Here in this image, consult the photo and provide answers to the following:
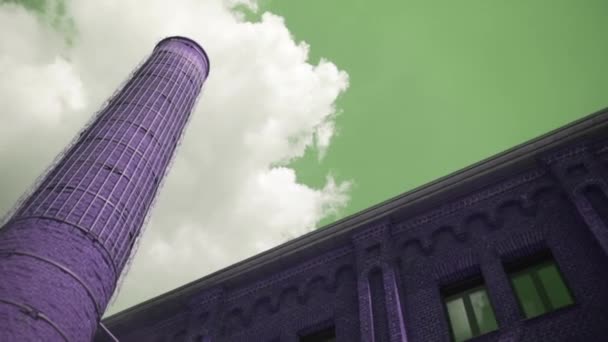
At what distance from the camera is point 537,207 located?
1272 cm

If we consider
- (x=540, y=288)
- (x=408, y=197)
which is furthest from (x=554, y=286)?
(x=408, y=197)

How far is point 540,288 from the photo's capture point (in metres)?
11.6

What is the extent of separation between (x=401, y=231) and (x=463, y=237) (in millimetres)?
1687

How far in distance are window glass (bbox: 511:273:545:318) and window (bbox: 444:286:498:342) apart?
0.62m

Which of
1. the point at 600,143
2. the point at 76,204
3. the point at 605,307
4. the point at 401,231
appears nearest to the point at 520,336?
the point at 605,307

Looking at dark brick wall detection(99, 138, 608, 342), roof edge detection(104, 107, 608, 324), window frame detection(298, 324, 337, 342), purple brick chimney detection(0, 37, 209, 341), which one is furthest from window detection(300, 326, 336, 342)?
purple brick chimney detection(0, 37, 209, 341)

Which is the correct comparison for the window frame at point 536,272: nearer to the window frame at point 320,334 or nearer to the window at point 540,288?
the window at point 540,288

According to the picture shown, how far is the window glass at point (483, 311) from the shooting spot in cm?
1143

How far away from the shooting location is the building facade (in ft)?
36.6

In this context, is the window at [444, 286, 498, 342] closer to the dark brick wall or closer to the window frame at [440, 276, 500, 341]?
the window frame at [440, 276, 500, 341]

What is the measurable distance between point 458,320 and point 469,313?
0.28 meters

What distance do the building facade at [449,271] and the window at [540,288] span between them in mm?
24

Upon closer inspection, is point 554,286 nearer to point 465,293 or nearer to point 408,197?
point 465,293

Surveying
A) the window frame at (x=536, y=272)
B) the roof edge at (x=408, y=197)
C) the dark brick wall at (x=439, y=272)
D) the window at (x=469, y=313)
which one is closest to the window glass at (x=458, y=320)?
the window at (x=469, y=313)
